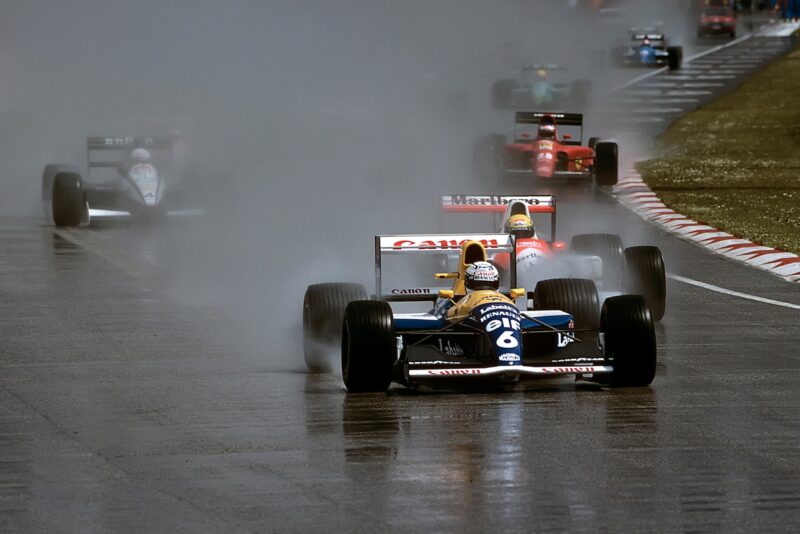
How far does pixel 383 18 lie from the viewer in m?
53.7

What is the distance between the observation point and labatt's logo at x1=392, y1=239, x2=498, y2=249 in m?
14.4

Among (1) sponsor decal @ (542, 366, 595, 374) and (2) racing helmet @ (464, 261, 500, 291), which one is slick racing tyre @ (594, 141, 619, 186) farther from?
(1) sponsor decal @ (542, 366, 595, 374)

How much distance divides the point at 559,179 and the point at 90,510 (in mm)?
23360

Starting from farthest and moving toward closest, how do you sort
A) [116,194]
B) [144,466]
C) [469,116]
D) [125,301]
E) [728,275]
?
1. [469,116]
2. [116,194]
3. [728,275]
4. [125,301]
5. [144,466]

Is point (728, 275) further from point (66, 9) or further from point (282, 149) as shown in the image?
point (66, 9)

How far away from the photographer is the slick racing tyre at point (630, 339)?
39.5 feet

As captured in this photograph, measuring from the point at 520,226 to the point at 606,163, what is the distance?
554 inches

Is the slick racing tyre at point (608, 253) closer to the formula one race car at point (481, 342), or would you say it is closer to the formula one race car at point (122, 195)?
the formula one race car at point (481, 342)

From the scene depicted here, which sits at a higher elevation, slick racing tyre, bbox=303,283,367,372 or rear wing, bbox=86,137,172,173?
rear wing, bbox=86,137,172,173

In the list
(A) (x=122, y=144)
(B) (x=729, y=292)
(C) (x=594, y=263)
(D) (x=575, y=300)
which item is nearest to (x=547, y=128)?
(A) (x=122, y=144)

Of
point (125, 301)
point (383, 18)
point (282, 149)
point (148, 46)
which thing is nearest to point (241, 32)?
point (148, 46)

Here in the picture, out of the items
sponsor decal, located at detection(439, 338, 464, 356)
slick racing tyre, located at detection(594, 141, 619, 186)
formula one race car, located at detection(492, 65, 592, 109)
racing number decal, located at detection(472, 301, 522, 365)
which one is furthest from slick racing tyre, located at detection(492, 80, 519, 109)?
racing number decal, located at detection(472, 301, 522, 365)

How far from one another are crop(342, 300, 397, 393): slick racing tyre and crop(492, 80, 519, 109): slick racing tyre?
3623 centimetres

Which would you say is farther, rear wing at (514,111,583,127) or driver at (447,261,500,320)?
rear wing at (514,111,583,127)
